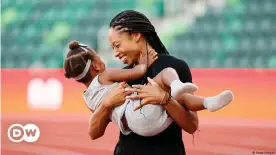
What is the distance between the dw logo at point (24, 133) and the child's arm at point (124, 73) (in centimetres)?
112

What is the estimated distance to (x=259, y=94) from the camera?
2438mm

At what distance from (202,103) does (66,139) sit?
4.29ft

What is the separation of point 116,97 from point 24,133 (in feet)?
4.06

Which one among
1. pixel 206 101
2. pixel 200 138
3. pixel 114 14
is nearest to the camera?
pixel 206 101

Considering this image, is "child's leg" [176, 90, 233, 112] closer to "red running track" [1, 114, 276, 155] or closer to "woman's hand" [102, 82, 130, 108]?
"woman's hand" [102, 82, 130, 108]

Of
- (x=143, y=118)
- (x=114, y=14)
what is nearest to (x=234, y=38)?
(x=114, y=14)

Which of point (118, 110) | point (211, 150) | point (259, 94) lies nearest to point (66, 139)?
point (211, 150)

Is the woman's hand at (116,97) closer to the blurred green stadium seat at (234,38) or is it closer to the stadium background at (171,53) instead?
the stadium background at (171,53)

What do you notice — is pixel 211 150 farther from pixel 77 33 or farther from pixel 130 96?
pixel 130 96

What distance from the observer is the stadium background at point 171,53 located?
243 cm

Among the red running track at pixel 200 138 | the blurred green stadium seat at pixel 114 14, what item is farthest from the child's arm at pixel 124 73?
the blurred green stadium seat at pixel 114 14

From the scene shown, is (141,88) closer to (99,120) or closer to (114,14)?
(99,120)

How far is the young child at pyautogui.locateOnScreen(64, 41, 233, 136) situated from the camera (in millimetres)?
1382

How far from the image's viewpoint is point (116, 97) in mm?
1489
